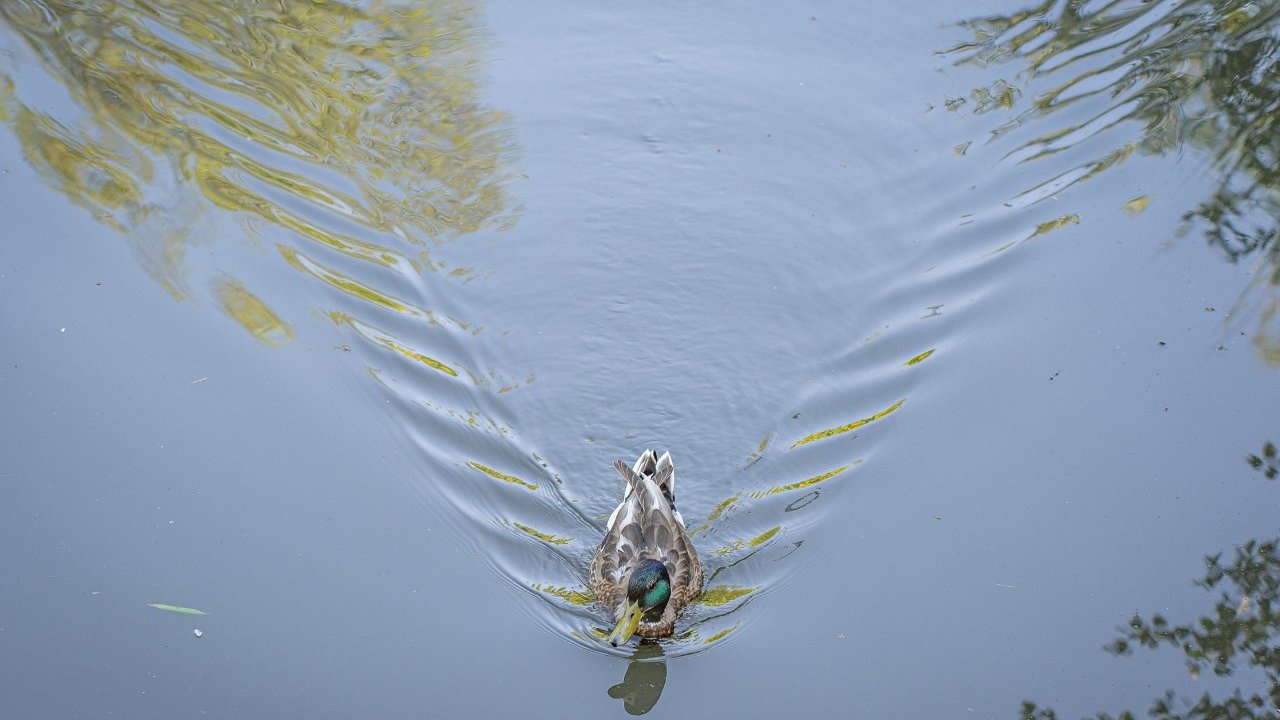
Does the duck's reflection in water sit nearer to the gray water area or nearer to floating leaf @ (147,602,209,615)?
the gray water area

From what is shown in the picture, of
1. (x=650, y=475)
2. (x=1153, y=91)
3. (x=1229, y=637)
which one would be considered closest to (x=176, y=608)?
(x=650, y=475)

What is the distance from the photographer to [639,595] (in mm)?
5988

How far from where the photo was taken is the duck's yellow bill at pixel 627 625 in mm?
5907

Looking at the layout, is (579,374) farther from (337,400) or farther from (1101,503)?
(1101,503)

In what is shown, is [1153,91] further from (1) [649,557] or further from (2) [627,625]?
(2) [627,625]

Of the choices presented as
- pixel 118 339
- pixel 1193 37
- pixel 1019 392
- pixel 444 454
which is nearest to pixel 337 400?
pixel 444 454

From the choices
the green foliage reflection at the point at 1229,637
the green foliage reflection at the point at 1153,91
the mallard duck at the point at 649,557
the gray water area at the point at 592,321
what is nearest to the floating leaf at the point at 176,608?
the gray water area at the point at 592,321

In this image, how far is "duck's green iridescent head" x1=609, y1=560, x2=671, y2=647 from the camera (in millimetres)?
5934

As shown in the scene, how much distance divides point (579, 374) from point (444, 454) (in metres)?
0.95

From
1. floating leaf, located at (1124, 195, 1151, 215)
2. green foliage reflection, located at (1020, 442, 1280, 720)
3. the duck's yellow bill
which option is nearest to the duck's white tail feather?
the duck's yellow bill

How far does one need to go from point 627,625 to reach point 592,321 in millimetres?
2128

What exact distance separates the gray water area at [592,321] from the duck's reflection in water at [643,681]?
24 mm

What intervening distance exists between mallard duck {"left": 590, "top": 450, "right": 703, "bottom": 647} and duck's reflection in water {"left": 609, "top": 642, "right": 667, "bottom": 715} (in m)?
0.10

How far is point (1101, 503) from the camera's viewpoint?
21.0 feet
